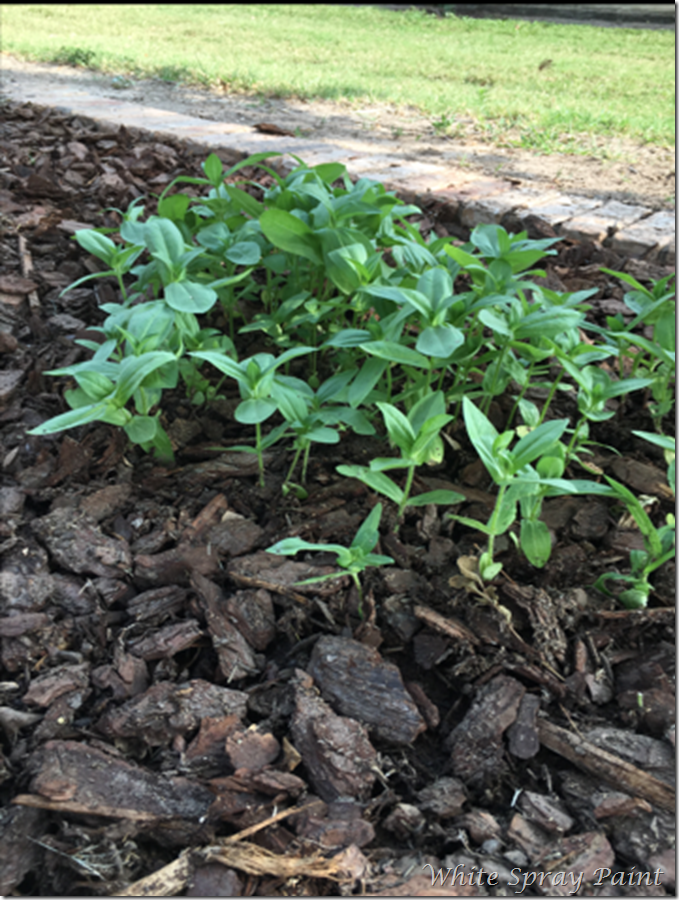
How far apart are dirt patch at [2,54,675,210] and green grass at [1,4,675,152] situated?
0.22 metres

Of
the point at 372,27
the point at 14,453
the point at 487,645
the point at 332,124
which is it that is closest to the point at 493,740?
the point at 487,645

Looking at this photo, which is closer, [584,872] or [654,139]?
[584,872]

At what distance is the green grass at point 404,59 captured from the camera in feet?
18.2

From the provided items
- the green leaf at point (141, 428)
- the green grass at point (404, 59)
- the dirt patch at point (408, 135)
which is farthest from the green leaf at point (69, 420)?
the green grass at point (404, 59)

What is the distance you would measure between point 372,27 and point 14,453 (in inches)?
485

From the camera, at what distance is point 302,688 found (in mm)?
1371

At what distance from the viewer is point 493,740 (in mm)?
1327

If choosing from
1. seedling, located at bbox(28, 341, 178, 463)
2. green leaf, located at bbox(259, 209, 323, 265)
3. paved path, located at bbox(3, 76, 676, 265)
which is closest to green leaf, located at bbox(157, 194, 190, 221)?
green leaf, located at bbox(259, 209, 323, 265)

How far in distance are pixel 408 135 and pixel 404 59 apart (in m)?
4.51

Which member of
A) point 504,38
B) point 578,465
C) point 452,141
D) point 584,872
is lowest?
point 584,872

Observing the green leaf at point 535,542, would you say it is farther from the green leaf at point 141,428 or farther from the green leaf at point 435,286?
the green leaf at point 141,428

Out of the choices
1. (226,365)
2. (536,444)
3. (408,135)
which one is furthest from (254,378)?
(408,135)

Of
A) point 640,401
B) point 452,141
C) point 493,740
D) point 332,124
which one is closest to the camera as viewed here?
point 493,740

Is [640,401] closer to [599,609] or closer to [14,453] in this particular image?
[599,609]
